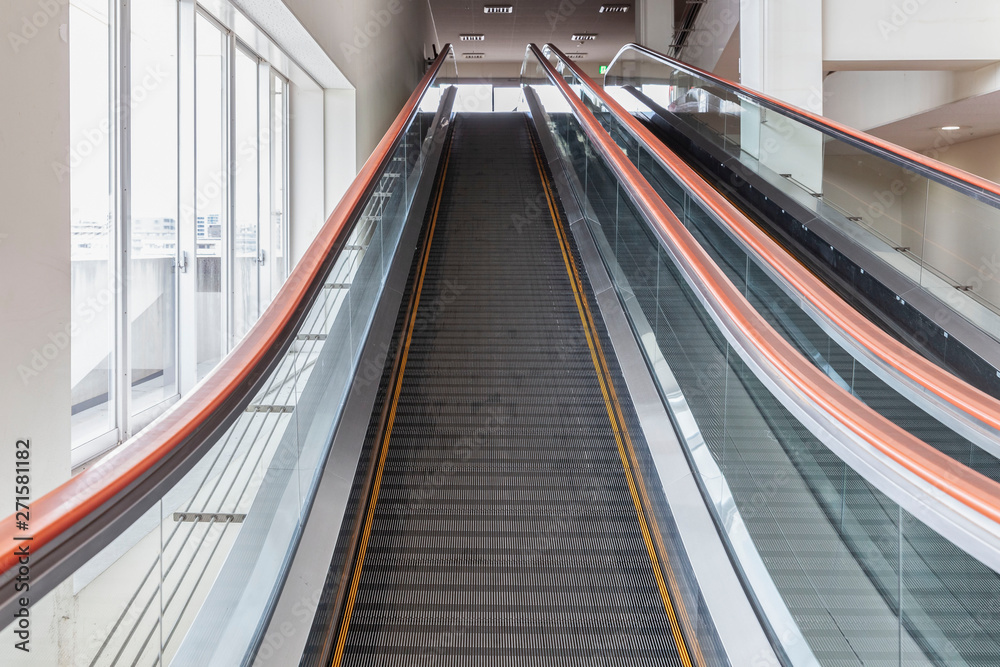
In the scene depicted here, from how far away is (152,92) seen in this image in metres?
4.84

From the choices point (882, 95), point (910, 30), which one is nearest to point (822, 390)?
point (910, 30)

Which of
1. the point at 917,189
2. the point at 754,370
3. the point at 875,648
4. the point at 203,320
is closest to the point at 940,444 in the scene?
the point at 754,370

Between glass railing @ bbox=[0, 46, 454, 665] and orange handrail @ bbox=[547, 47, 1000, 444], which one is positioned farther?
orange handrail @ bbox=[547, 47, 1000, 444]

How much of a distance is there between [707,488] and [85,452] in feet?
11.7

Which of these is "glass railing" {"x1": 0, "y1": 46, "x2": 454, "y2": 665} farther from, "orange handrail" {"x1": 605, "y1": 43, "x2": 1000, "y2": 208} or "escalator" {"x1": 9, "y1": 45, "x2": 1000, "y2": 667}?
"orange handrail" {"x1": 605, "y1": 43, "x2": 1000, "y2": 208}

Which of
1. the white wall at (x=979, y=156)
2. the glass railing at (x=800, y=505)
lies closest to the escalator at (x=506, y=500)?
the glass railing at (x=800, y=505)

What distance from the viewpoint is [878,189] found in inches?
175

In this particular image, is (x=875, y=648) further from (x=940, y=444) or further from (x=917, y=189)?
(x=917, y=189)

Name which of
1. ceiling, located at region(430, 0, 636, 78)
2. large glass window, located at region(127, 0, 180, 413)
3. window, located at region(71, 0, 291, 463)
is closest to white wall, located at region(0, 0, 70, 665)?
window, located at region(71, 0, 291, 463)

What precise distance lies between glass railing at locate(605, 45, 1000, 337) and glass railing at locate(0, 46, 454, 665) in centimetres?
347

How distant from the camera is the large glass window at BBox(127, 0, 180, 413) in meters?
4.69

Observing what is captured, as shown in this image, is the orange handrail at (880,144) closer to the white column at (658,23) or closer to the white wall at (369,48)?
the white wall at (369,48)

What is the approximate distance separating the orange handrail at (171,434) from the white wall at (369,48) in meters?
3.57

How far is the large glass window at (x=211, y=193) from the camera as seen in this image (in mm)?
5594
